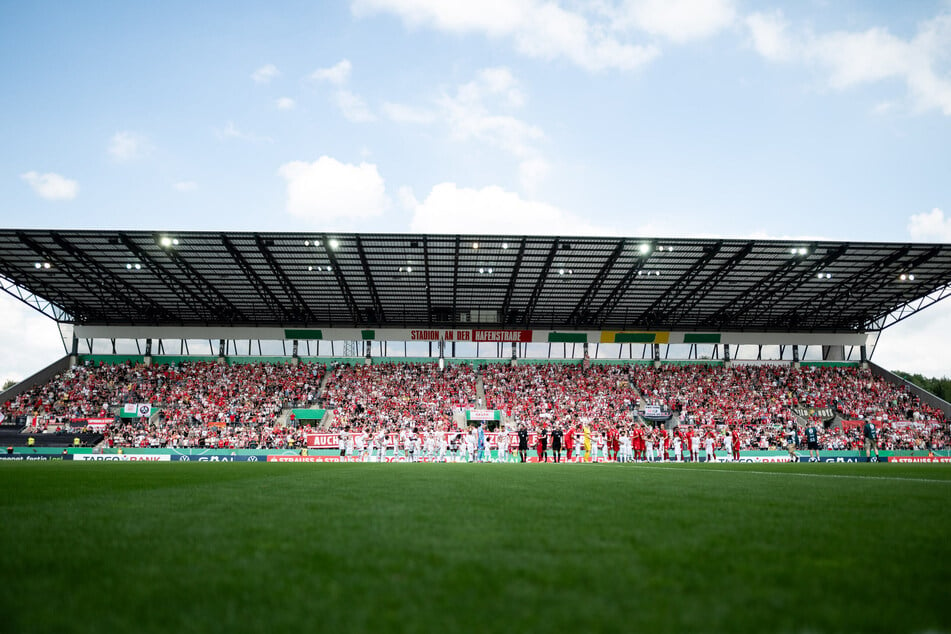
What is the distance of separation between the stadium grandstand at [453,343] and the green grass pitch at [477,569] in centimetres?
2644

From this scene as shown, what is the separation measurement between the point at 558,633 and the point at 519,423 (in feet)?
128

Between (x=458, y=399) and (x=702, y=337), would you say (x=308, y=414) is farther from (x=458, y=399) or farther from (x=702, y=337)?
(x=702, y=337)

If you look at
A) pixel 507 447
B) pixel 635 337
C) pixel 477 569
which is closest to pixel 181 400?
pixel 507 447

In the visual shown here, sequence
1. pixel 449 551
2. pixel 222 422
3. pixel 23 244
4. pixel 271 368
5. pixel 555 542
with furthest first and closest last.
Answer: pixel 271 368
pixel 222 422
pixel 23 244
pixel 555 542
pixel 449 551

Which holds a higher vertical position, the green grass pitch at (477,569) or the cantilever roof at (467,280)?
→ the cantilever roof at (467,280)

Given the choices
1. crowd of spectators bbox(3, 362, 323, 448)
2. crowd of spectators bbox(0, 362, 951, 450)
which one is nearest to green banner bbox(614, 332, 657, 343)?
crowd of spectators bbox(0, 362, 951, 450)

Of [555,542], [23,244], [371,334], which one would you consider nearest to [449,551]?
[555,542]

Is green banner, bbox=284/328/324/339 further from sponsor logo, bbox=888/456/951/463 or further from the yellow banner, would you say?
sponsor logo, bbox=888/456/951/463

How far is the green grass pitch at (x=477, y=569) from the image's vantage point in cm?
213

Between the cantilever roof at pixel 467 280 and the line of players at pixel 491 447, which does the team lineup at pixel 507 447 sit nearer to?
the line of players at pixel 491 447

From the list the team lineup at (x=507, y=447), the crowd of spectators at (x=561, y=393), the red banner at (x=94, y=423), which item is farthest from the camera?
the crowd of spectators at (x=561, y=393)

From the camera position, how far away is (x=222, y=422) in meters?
39.3

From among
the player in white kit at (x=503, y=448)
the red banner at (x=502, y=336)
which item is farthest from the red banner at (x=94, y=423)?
the red banner at (x=502, y=336)

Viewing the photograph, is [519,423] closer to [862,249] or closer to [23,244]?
[862,249]
